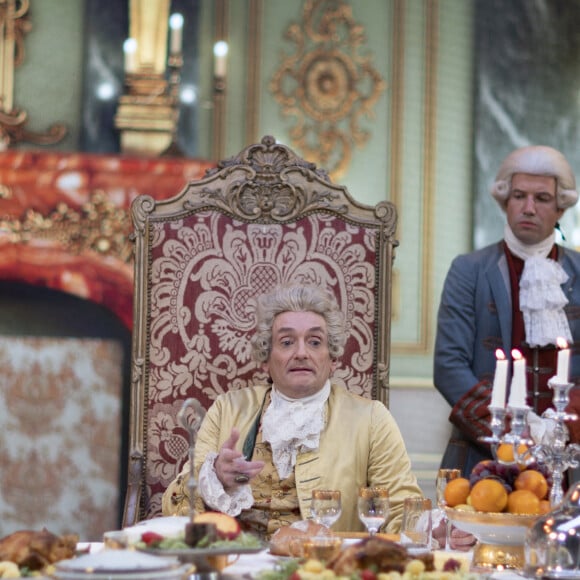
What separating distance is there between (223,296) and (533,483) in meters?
1.18

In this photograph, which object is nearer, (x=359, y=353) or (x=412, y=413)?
(x=359, y=353)

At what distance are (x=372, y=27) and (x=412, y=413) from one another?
1.99 meters

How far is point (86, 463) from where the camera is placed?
5.15 metres

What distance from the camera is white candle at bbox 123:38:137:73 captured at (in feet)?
17.7

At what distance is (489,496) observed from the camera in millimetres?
2018

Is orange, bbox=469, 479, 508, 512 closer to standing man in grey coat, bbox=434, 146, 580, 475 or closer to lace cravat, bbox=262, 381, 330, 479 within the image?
lace cravat, bbox=262, 381, 330, 479

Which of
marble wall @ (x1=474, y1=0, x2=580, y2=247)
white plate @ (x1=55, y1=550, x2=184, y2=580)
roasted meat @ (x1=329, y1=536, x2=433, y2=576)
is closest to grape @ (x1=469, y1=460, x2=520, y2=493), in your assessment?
roasted meat @ (x1=329, y1=536, x2=433, y2=576)

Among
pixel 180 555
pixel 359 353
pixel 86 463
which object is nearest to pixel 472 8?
pixel 86 463

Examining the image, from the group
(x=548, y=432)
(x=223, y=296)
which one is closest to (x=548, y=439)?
(x=548, y=432)

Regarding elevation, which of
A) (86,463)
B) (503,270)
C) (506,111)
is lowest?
(86,463)

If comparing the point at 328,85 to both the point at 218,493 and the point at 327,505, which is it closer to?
the point at 218,493

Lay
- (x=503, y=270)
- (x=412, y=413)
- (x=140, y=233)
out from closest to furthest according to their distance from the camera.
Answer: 1. (x=140, y=233)
2. (x=503, y=270)
3. (x=412, y=413)

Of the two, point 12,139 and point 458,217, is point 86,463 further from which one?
point 458,217

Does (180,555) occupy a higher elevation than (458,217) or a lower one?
lower
